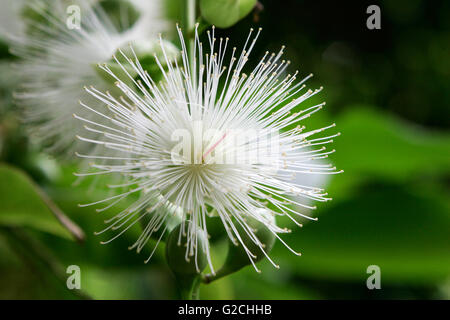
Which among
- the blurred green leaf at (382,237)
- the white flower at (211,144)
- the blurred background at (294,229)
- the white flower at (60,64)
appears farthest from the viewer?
the blurred green leaf at (382,237)

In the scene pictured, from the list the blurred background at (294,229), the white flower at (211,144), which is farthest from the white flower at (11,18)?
the white flower at (211,144)

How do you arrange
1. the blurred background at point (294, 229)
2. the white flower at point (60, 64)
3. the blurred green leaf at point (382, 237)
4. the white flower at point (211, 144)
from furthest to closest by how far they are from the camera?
the blurred green leaf at point (382, 237) → the blurred background at point (294, 229) → the white flower at point (60, 64) → the white flower at point (211, 144)

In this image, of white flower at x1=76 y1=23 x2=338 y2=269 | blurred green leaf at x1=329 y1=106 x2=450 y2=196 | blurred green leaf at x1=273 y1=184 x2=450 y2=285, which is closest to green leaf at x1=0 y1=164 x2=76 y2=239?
white flower at x1=76 y1=23 x2=338 y2=269

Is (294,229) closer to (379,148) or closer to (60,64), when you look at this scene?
(379,148)

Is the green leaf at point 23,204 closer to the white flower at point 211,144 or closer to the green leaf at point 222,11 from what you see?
the white flower at point 211,144

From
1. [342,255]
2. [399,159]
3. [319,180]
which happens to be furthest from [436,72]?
[319,180]

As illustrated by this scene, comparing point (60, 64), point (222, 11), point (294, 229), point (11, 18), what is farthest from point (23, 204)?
point (294, 229)
